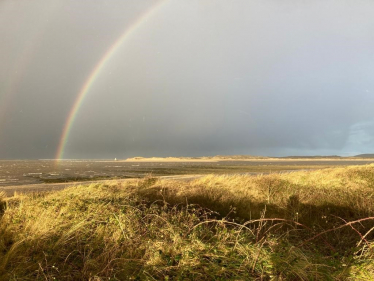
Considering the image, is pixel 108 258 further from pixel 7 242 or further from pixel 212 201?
pixel 212 201

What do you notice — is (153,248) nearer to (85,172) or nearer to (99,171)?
(85,172)

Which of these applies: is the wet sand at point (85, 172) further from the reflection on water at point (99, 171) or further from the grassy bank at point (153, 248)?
the grassy bank at point (153, 248)

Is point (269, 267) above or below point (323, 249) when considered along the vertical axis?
above

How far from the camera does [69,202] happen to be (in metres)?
7.90

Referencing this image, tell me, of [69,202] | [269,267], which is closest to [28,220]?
[69,202]

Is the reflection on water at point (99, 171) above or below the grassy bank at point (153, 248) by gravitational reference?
below

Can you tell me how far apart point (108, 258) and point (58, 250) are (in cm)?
117

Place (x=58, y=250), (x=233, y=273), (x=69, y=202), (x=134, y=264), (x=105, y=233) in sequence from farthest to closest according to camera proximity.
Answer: (x=69, y=202) → (x=105, y=233) → (x=58, y=250) → (x=134, y=264) → (x=233, y=273)

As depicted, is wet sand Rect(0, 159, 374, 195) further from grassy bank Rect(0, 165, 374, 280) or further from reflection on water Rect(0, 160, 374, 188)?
grassy bank Rect(0, 165, 374, 280)

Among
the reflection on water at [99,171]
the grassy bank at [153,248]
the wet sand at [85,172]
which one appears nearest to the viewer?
the grassy bank at [153,248]

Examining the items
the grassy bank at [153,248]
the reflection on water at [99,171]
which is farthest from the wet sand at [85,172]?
the grassy bank at [153,248]

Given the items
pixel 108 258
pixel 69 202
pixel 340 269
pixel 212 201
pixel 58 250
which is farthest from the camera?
pixel 212 201

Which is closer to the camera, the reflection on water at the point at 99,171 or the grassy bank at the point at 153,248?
the grassy bank at the point at 153,248

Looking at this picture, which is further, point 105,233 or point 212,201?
point 212,201
